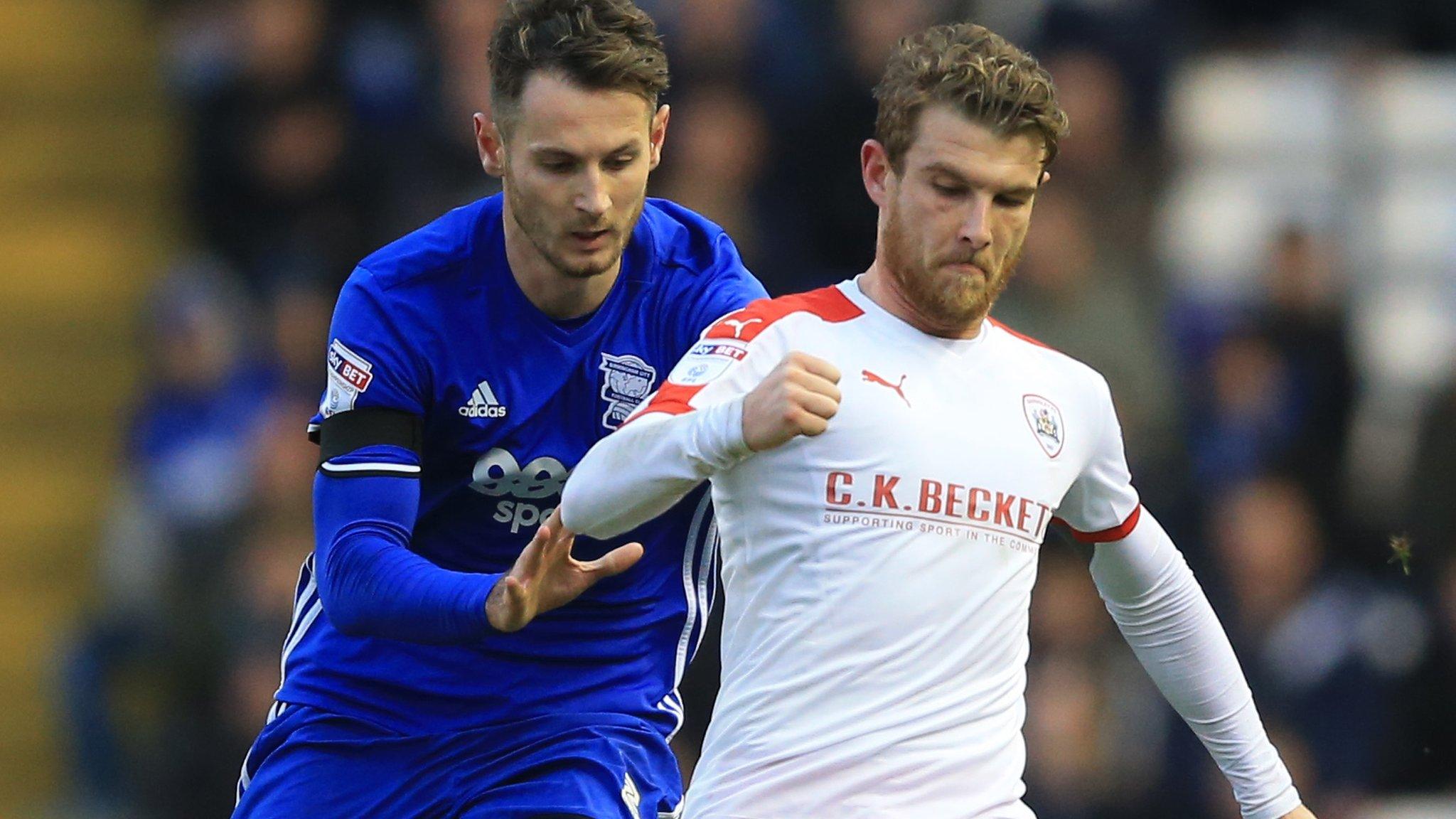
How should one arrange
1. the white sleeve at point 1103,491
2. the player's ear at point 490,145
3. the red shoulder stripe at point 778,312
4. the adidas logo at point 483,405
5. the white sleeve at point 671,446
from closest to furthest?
the white sleeve at point 671,446
the red shoulder stripe at point 778,312
the white sleeve at point 1103,491
the adidas logo at point 483,405
the player's ear at point 490,145

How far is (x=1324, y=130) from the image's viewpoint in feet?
33.8

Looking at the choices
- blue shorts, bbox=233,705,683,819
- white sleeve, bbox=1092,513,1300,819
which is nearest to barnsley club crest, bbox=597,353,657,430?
blue shorts, bbox=233,705,683,819

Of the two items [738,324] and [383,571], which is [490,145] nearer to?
[738,324]

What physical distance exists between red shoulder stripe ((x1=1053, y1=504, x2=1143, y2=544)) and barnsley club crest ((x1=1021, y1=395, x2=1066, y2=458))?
0.28 metres

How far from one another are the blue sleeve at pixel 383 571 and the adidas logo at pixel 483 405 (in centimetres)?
16

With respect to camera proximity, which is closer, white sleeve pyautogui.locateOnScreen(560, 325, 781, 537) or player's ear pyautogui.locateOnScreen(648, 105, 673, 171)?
white sleeve pyautogui.locateOnScreen(560, 325, 781, 537)

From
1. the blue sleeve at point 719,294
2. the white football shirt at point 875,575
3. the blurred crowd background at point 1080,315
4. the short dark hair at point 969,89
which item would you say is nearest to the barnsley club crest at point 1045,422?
the white football shirt at point 875,575

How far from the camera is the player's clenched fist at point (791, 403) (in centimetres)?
381

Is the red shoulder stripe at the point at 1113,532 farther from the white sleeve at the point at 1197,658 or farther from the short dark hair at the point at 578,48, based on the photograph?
the short dark hair at the point at 578,48

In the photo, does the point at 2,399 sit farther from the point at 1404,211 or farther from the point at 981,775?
the point at 981,775

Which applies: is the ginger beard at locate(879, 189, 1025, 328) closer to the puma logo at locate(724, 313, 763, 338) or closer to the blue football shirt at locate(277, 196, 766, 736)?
the puma logo at locate(724, 313, 763, 338)

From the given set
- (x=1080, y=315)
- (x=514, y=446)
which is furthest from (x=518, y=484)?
(x=1080, y=315)

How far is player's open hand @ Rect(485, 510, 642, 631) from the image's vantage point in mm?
4172

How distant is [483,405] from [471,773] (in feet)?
2.56
